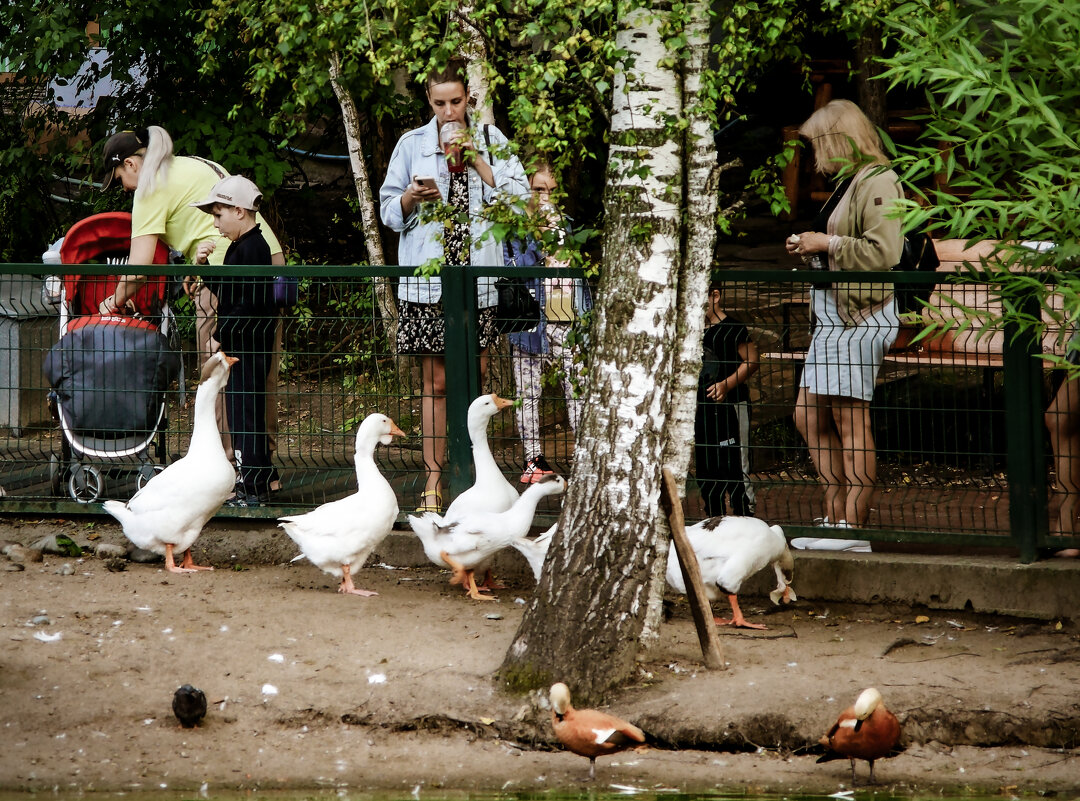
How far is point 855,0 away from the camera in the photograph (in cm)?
597

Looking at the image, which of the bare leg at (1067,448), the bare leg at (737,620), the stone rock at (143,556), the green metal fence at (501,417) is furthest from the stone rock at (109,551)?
the bare leg at (1067,448)

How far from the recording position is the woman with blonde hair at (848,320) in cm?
725

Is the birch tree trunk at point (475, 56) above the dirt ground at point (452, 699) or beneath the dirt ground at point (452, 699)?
above

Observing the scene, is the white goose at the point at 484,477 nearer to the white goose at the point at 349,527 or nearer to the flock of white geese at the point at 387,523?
the flock of white geese at the point at 387,523

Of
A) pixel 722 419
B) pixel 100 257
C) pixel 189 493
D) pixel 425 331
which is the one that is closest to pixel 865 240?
pixel 722 419

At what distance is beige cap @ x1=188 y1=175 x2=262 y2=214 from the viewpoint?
8.27 meters

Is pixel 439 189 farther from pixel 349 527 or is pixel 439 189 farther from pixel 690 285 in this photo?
pixel 690 285

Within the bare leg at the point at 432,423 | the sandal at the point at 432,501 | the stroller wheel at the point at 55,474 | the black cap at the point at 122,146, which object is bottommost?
the sandal at the point at 432,501

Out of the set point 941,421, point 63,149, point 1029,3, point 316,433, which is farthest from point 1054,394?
point 63,149

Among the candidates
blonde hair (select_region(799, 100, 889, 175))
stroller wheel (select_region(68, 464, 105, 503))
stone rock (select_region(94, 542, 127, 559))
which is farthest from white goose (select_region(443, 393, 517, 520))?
stroller wheel (select_region(68, 464, 105, 503))

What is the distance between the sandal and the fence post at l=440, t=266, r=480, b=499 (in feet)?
0.46

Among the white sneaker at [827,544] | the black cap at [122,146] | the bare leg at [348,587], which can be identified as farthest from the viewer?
the black cap at [122,146]

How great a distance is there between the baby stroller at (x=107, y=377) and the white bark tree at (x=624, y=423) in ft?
12.1

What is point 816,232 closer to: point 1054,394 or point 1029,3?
point 1054,394
